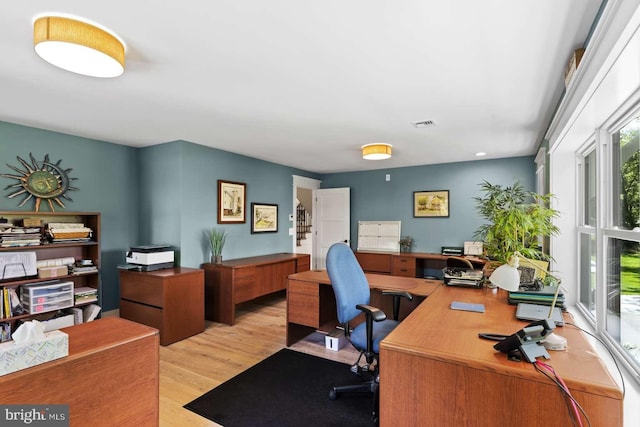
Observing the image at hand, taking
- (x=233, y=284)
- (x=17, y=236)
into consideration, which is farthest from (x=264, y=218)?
(x=17, y=236)

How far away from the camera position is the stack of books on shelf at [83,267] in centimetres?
353

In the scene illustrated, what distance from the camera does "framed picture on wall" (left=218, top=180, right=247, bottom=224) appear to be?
15.0 feet

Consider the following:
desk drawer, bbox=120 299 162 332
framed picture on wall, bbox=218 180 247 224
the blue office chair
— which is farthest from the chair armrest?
framed picture on wall, bbox=218 180 247 224

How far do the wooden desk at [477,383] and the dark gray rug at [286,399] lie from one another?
3.07 ft

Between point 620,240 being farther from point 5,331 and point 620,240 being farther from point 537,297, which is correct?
point 5,331

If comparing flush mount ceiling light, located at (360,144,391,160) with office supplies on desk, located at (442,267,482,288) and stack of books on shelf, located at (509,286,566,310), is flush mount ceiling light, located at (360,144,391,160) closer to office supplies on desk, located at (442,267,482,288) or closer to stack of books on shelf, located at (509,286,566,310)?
office supplies on desk, located at (442,267,482,288)

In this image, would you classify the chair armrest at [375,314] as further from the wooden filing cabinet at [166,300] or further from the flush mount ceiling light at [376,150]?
the flush mount ceiling light at [376,150]

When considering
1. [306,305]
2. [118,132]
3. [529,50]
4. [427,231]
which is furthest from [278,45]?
[427,231]

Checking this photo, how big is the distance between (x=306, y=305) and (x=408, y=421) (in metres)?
1.83

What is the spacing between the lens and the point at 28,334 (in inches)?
49.4

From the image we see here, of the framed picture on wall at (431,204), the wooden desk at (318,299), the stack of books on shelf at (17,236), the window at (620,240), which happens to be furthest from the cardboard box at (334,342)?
the framed picture on wall at (431,204)

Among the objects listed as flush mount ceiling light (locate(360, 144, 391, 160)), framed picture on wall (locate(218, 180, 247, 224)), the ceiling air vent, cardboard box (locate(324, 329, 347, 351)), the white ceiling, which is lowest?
cardboard box (locate(324, 329, 347, 351))

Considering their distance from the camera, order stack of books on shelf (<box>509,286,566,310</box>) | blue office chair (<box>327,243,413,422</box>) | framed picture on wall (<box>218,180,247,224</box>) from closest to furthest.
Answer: stack of books on shelf (<box>509,286,566,310</box>) → blue office chair (<box>327,243,413,422</box>) → framed picture on wall (<box>218,180,247,224</box>)

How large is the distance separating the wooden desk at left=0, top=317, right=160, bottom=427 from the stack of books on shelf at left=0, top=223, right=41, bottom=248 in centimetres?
220
